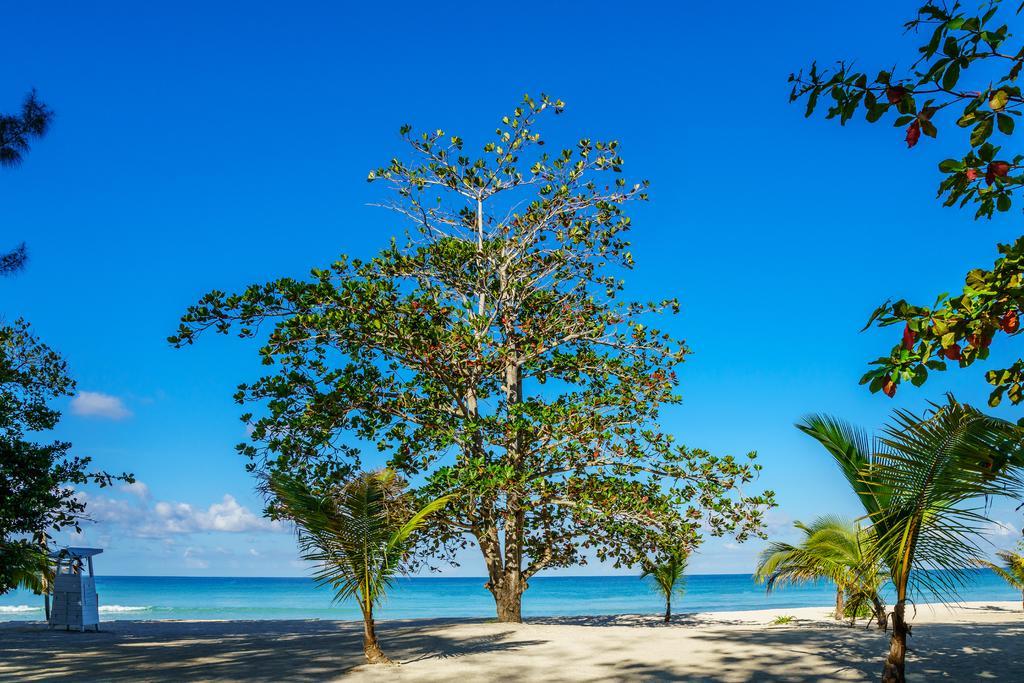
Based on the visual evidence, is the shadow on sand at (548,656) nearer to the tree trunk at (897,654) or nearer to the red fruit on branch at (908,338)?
the tree trunk at (897,654)

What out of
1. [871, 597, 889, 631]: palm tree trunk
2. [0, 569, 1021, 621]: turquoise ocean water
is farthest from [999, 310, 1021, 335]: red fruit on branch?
[0, 569, 1021, 621]: turquoise ocean water

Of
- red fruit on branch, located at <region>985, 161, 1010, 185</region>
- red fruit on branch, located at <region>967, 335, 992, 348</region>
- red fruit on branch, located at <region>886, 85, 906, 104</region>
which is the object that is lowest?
red fruit on branch, located at <region>967, 335, 992, 348</region>

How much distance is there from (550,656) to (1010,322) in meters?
7.95

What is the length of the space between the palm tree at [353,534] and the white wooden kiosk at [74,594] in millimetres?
11073

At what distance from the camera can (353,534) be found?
10531 mm

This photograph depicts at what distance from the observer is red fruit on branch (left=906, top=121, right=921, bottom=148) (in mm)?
4568

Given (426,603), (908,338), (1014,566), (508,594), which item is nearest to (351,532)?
(508,594)

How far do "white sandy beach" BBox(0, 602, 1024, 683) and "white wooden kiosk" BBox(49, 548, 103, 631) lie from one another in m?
4.03

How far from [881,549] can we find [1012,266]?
12.3ft

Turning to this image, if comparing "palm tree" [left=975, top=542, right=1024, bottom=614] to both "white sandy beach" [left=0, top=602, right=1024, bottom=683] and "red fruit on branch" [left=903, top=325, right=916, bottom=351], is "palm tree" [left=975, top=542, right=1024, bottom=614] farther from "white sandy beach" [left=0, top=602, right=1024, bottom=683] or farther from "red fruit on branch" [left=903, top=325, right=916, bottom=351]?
"red fruit on branch" [left=903, top=325, right=916, bottom=351]

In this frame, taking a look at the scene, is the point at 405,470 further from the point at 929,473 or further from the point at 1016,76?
the point at 1016,76

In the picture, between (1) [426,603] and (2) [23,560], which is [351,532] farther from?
(1) [426,603]

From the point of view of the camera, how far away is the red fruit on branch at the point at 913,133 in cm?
457

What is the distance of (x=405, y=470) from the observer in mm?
15680
